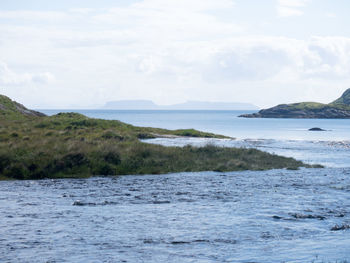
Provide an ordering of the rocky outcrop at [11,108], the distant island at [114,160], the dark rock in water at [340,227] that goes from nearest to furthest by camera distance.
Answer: the dark rock in water at [340,227]
the distant island at [114,160]
the rocky outcrop at [11,108]

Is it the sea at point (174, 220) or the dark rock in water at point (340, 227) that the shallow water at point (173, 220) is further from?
the dark rock in water at point (340, 227)

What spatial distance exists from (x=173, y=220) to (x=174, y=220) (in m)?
0.05

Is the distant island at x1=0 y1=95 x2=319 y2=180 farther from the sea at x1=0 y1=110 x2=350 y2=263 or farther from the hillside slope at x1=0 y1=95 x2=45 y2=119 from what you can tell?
the hillside slope at x1=0 y1=95 x2=45 y2=119

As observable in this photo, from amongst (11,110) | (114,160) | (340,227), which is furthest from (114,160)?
(11,110)

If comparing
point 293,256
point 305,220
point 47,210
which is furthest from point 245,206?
point 47,210

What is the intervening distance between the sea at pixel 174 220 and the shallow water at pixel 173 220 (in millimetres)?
37

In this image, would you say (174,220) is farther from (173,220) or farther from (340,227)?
(340,227)

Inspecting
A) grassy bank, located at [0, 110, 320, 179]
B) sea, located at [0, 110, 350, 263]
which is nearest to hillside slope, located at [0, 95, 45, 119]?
grassy bank, located at [0, 110, 320, 179]

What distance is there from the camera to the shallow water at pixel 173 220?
47.7ft

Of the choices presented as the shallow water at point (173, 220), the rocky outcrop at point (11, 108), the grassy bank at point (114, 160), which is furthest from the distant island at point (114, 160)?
the rocky outcrop at point (11, 108)

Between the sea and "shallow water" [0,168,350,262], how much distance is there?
37 millimetres

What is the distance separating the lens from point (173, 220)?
1898 cm

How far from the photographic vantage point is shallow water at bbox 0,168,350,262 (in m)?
14.5

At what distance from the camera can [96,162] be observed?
33.9 m
